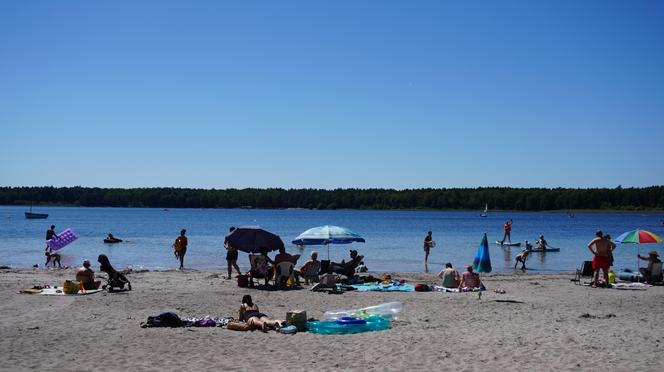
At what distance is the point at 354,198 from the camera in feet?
561

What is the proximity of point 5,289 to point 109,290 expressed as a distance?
253 cm

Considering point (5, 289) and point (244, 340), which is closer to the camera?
point (244, 340)

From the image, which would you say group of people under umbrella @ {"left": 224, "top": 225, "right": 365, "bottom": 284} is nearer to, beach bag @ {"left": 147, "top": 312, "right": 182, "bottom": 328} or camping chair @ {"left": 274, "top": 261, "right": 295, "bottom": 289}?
camping chair @ {"left": 274, "top": 261, "right": 295, "bottom": 289}

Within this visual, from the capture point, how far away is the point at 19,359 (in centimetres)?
859

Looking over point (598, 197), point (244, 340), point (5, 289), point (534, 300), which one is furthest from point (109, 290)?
point (598, 197)

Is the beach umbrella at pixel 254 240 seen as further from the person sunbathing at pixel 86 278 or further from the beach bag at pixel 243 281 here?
the person sunbathing at pixel 86 278

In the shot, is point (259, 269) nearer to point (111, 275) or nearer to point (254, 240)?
point (254, 240)

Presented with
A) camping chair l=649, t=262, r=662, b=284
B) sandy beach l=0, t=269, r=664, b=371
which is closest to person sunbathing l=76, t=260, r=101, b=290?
sandy beach l=0, t=269, r=664, b=371

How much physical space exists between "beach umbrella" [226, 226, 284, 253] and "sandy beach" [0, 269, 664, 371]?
5.94 feet

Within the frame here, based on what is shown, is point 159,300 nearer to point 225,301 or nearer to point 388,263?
point 225,301

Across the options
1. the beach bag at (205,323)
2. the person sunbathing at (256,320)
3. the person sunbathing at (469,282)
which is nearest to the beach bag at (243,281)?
the person sunbathing at (256,320)

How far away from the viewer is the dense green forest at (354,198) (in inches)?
5546

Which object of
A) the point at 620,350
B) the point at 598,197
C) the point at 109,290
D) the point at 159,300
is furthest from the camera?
the point at 598,197

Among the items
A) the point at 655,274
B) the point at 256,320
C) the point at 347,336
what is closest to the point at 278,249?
the point at 256,320
